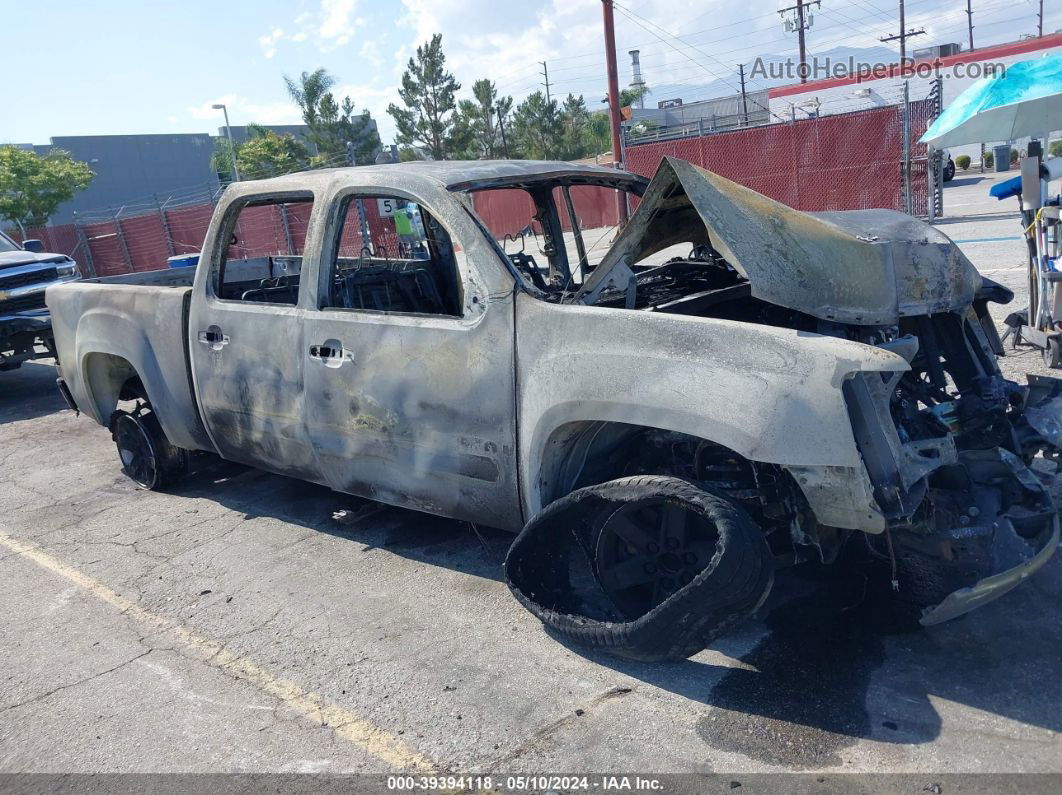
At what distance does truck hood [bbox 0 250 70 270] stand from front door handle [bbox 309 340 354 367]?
7547mm

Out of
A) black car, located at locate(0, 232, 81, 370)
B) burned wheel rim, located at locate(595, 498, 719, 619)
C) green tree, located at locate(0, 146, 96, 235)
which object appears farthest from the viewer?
green tree, located at locate(0, 146, 96, 235)

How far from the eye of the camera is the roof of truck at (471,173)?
3908 mm

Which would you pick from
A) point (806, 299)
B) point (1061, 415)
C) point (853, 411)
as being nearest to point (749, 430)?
point (853, 411)

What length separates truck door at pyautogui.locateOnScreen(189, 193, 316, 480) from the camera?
14.1 ft

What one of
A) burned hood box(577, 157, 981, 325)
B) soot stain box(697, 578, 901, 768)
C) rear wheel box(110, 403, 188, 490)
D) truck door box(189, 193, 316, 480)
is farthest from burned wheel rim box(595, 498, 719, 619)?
rear wheel box(110, 403, 188, 490)

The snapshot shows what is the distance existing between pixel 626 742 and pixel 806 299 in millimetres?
1642

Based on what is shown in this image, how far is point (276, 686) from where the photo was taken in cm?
336

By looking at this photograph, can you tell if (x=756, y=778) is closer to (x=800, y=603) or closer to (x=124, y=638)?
(x=800, y=603)

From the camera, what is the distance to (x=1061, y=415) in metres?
3.71

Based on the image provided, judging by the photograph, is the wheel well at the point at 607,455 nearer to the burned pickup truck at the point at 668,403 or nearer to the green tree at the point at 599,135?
the burned pickup truck at the point at 668,403

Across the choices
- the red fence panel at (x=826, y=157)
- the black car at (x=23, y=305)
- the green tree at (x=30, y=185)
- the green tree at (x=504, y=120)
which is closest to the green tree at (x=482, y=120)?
the green tree at (x=504, y=120)

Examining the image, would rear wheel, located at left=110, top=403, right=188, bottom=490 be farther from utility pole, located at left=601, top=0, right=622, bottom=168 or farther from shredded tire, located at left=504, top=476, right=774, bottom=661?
utility pole, located at left=601, top=0, right=622, bottom=168

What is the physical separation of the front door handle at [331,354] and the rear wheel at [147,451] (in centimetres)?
193

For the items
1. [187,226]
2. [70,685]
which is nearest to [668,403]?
[70,685]
